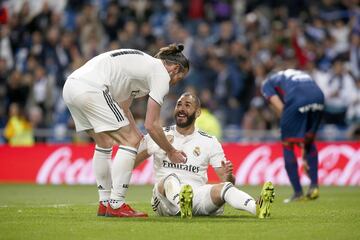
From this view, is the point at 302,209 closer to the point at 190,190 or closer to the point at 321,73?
the point at 190,190

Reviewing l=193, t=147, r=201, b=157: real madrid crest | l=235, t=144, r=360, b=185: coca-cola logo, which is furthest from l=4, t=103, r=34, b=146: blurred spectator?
l=193, t=147, r=201, b=157: real madrid crest

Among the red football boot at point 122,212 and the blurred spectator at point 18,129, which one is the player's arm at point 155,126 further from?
the blurred spectator at point 18,129

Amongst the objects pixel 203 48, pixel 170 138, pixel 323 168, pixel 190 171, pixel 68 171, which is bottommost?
pixel 68 171

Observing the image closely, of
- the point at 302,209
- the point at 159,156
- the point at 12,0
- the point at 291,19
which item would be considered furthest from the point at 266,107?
the point at 159,156

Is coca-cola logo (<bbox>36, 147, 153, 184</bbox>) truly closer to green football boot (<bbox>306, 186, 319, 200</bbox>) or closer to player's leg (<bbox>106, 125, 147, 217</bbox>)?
green football boot (<bbox>306, 186, 319, 200</bbox>)

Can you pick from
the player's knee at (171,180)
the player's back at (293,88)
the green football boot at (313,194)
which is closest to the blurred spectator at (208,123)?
the player's back at (293,88)

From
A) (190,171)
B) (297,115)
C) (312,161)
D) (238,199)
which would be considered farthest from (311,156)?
(238,199)

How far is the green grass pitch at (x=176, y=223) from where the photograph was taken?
855cm

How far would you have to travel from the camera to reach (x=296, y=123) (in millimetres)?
14938

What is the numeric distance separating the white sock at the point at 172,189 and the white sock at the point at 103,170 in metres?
0.86

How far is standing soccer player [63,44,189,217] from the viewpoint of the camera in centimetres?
1030

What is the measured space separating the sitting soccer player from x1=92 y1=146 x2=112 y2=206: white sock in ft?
1.28

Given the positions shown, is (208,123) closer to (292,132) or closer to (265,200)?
(292,132)

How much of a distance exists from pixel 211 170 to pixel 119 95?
997 cm
